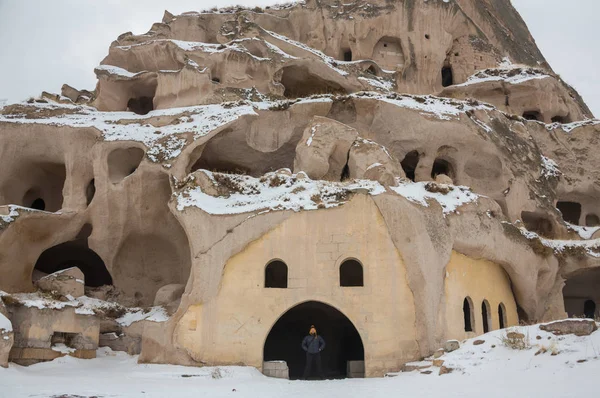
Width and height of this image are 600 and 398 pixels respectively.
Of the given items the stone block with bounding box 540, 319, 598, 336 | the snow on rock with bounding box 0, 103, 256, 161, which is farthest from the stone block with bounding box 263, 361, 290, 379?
the snow on rock with bounding box 0, 103, 256, 161

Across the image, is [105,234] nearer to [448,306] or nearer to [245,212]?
[245,212]

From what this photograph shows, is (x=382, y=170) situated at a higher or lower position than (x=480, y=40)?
lower

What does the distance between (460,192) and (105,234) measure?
1279cm

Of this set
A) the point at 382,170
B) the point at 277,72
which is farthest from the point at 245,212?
the point at 277,72

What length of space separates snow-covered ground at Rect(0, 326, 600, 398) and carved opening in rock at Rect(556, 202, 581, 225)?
16.5 m

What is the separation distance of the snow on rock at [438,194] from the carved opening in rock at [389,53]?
13947mm

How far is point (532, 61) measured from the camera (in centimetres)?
3497

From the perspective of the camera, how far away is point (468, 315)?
59.5 feet

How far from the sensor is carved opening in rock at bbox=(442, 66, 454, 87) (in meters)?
32.2

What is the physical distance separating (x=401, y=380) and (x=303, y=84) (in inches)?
737

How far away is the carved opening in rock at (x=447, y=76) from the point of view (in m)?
32.2

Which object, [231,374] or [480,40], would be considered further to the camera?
[480,40]

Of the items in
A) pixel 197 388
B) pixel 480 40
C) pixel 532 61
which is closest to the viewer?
pixel 197 388

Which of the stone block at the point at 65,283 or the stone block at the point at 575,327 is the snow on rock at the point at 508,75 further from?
the stone block at the point at 65,283
